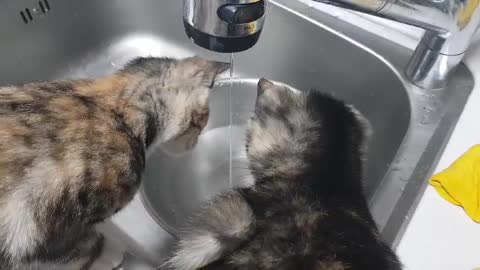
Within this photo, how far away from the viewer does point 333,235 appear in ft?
2.30

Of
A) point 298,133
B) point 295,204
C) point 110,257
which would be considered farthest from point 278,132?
point 110,257

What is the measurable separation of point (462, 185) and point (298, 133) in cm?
29

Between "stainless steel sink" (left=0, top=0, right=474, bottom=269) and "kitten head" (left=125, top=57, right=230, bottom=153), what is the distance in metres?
0.13

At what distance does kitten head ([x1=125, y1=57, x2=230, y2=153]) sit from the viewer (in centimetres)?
97

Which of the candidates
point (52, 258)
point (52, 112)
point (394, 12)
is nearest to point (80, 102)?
point (52, 112)

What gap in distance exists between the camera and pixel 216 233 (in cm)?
74

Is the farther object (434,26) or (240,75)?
(240,75)

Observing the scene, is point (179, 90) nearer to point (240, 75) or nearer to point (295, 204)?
point (240, 75)

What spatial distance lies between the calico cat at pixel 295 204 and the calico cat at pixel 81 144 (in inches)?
6.4

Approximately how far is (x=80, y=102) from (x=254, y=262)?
1.47 ft

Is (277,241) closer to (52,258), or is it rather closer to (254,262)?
(254,262)

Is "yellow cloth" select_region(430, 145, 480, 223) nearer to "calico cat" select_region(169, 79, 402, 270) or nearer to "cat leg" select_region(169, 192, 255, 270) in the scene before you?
"calico cat" select_region(169, 79, 402, 270)

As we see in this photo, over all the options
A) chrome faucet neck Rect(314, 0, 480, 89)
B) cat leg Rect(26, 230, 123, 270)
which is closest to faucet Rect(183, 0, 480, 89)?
chrome faucet neck Rect(314, 0, 480, 89)

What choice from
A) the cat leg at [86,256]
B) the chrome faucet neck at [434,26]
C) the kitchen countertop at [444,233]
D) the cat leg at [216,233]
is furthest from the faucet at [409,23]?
the cat leg at [86,256]
